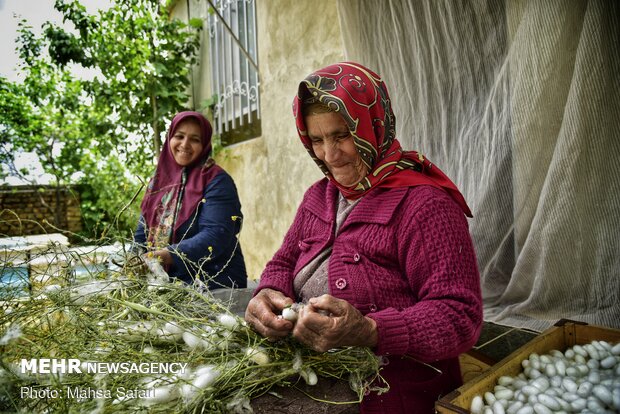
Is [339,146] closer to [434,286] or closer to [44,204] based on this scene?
[434,286]

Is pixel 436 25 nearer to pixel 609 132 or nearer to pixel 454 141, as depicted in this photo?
pixel 454 141

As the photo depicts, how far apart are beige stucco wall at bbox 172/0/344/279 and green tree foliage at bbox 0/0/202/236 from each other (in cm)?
200

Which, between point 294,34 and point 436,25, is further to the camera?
point 294,34

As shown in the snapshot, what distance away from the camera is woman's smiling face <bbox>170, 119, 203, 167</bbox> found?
3014 mm

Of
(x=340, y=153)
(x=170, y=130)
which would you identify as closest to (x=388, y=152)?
(x=340, y=153)

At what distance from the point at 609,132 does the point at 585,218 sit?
0.35 m

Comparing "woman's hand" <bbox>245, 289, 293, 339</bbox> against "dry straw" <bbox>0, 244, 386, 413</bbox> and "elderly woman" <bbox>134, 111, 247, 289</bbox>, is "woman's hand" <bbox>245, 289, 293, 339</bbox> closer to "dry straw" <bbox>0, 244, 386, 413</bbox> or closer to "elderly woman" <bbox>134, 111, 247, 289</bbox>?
"dry straw" <bbox>0, 244, 386, 413</bbox>

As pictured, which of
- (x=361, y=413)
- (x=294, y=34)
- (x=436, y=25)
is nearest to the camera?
(x=361, y=413)

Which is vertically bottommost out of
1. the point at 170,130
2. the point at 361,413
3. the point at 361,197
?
the point at 361,413

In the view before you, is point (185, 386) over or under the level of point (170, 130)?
under

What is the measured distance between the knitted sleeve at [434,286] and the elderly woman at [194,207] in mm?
1561

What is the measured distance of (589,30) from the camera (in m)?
1.58

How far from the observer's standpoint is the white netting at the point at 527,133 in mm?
1628

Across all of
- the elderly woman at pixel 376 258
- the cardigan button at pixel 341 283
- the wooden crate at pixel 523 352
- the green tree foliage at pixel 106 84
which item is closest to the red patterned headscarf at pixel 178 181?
the elderly woman at pixel 376 258
